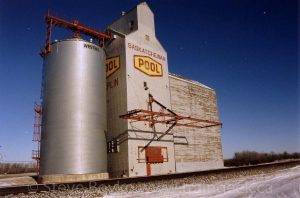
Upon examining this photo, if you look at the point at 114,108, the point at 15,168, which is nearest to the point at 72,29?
the point at 114,108

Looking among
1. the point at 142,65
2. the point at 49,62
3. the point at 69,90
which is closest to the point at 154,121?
the point at 142,65

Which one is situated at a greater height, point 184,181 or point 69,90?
point 69,90

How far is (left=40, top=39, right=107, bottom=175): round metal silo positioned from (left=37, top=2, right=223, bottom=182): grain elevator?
0.22 feet

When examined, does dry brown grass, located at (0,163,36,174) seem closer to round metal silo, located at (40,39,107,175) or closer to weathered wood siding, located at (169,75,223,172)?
round metal silo, located at (40,39,107,175)

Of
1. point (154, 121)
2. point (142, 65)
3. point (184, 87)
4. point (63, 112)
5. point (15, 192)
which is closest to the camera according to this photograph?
point (15, 192)

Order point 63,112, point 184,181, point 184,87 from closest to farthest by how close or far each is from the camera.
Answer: point 184,181 → point 63,112 → point 184,87

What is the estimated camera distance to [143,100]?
2380 cm

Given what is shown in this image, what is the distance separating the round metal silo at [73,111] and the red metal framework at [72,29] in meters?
1.33

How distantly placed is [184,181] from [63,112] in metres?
9.83

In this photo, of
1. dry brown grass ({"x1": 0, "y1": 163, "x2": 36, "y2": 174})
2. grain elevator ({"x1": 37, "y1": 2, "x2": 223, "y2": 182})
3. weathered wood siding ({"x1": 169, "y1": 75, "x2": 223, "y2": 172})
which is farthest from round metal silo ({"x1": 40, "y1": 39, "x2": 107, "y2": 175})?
dry brown grass ({"x1": 0, "y1": 163, "x2": 36, "y2": 174})

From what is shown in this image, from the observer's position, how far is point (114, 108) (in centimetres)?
2345

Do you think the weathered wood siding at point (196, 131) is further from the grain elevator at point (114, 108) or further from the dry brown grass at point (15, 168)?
the dry brown grass at point (15, 168)

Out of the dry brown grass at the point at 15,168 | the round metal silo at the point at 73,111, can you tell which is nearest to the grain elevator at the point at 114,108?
the round metal silo at the point at 73,111

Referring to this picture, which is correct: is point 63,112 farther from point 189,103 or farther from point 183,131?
point 189,103
